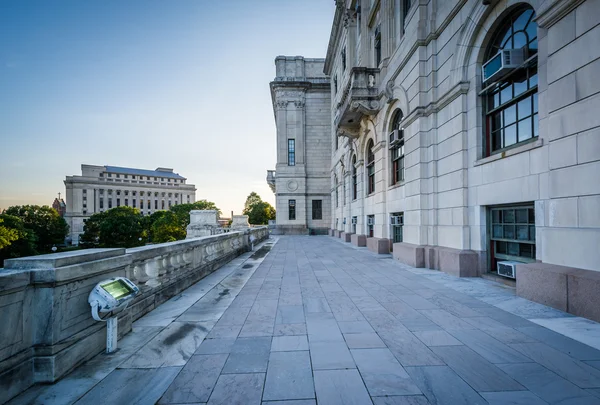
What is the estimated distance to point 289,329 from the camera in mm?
4555

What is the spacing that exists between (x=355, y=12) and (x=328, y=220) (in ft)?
75.5

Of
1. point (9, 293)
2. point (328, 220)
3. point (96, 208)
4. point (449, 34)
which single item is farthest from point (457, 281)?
point (96, 208)

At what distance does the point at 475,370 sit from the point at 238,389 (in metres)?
2.75

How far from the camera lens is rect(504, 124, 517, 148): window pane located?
7.12 metres

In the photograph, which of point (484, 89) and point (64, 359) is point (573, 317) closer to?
point (484, 89)

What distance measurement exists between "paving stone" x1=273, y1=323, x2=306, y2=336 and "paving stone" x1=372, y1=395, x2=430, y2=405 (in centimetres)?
177

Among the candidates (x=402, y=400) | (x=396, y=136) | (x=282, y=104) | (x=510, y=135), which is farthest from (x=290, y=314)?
(x=282, y=104)

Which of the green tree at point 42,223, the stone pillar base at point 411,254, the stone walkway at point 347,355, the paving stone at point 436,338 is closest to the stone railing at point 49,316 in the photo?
the stone walkway at point 347,355

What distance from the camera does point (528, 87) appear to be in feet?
21.6

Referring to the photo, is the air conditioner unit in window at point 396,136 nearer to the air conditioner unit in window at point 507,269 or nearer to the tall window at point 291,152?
the air conditioner unit in window at point 507,269

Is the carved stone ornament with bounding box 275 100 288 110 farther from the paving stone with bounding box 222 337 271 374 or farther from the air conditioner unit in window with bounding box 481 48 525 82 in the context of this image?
the paving stone with bounding box 222 337 271 374

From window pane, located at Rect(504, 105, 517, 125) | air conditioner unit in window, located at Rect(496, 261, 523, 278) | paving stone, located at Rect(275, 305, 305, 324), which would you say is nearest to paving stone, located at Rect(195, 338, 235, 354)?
paving stone, located at Rect(275, 305, 305, 324)

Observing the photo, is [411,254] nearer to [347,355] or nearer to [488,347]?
[488,347]

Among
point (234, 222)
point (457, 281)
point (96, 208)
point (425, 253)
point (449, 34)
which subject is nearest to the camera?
point (457, 281)
